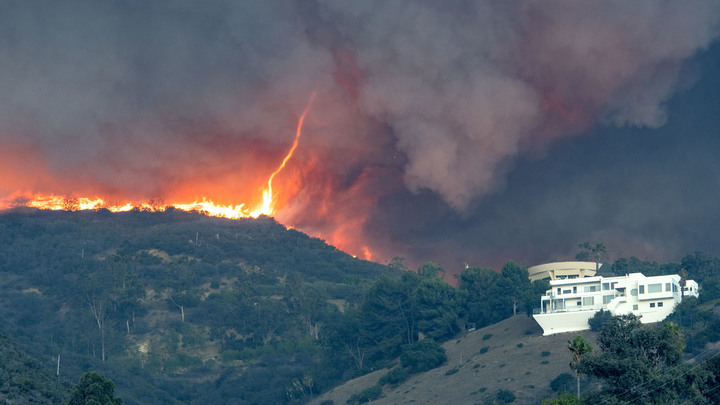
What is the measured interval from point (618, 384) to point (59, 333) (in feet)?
432

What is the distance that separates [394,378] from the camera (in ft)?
420

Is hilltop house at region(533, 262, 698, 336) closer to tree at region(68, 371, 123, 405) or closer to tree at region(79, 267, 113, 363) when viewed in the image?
tree at region(68, 371, 123, 405)

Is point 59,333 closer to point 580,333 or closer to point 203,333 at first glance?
point 203,333

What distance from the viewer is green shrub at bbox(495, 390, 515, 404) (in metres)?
100

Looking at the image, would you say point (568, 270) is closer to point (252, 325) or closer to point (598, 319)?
point (598, 319)

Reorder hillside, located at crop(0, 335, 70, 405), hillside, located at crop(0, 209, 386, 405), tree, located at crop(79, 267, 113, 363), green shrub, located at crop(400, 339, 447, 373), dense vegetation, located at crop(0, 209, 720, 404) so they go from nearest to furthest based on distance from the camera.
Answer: hillside, located at crop(0, 335, 70, 405), green shrub, located at crop(400, 339, 447, 373), dense vegetation, located at crop(0, 209, 720, 404), hillside, located at crop(0, 209, 386, 405), tree, located at crop(79, 267, 113, 363)

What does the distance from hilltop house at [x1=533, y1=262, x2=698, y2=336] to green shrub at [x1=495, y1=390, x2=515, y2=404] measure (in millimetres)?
20527

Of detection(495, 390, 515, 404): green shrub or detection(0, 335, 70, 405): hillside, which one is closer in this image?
detection(0, 335, 70, 405): hillside

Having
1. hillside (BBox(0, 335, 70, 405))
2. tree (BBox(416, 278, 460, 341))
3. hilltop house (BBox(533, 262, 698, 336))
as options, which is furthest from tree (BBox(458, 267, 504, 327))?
hillside (BBox(0, 335, 70, 405))

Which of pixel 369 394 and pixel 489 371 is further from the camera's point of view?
pixel 369 394

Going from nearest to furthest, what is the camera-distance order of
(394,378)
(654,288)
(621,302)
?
(654,288), (621,302), (394,378)

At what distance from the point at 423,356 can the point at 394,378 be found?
19.0ft

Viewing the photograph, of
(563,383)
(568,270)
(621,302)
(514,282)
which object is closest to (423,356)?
(514,282)

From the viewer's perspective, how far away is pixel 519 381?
10550 cm
